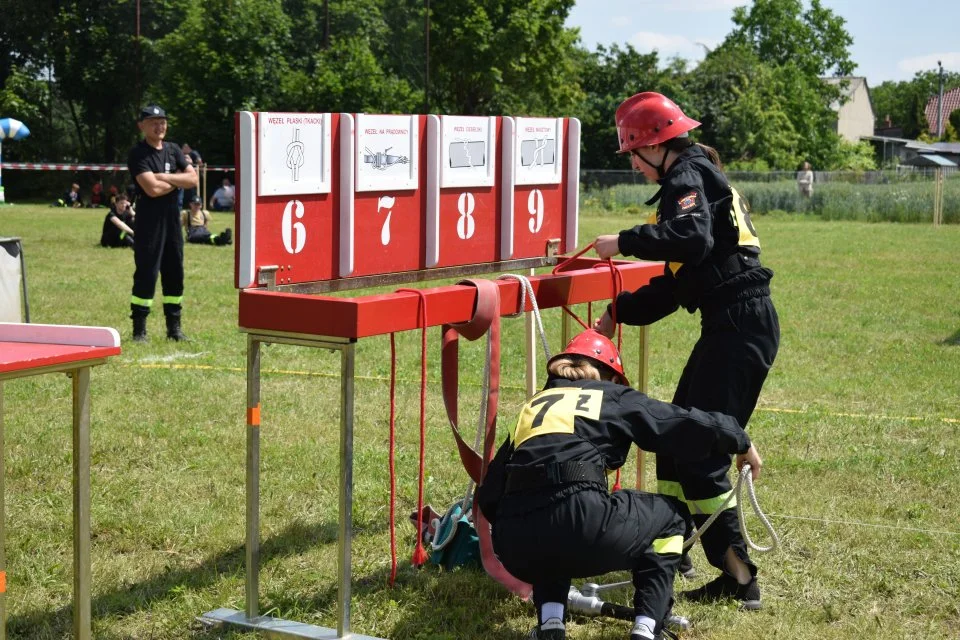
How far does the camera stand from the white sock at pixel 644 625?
3957mm

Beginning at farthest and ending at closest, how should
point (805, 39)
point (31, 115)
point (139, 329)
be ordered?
point (805, 39) → point (31, 115) → point (139, 329)

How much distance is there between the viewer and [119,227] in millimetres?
19875

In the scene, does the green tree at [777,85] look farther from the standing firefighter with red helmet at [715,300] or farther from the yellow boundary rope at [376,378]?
the standing firefighter with red helmet at [715,300]

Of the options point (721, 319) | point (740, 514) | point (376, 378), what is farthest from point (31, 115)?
point (740, 514)

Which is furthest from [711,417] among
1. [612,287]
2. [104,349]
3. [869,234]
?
[869,234]

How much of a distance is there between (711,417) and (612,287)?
123 cm

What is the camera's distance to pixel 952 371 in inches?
384

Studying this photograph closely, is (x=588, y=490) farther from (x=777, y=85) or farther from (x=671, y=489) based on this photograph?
(x=777, y=85)

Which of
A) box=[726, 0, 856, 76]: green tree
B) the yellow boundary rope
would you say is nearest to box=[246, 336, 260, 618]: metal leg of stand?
the yellow boundary rope

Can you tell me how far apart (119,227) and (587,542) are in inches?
682

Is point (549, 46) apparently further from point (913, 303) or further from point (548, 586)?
point (548, 586)

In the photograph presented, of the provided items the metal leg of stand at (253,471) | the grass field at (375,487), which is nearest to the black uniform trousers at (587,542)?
the grass field at (375,487)

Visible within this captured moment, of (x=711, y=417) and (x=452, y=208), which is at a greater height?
(x=452, y=208)

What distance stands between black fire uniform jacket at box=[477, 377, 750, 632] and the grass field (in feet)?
1.47
